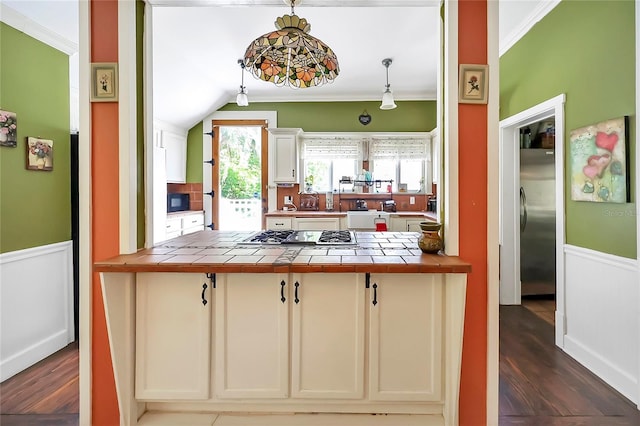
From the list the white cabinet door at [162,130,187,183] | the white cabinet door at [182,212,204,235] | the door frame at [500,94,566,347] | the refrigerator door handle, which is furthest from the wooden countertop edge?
the white cabinet door at [162,130,187,183]

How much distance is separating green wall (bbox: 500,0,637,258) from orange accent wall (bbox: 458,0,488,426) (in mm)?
1142

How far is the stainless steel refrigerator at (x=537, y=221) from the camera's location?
12.3 feet

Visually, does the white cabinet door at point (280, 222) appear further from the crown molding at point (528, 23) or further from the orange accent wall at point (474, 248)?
the crown molding at point (528, 23)

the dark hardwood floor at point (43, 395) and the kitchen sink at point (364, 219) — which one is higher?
the kitchen sink at point (364, 219)

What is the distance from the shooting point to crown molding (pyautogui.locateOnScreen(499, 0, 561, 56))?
108 inches

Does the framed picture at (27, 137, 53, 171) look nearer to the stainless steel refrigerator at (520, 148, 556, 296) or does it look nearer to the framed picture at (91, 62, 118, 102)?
the framed picture at (91, 62, 118, 102)

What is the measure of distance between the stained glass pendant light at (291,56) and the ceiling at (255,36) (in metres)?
0.31

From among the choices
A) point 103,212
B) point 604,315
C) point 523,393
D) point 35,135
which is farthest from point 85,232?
point 604,315

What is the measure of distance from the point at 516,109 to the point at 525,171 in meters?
0.80

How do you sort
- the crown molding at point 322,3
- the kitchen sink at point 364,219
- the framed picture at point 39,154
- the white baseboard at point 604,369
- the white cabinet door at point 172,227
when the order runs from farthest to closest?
1. the kitchen sink at point 364,219
2. the white cabinet door at point 172,227
3. the framed picture at point 39,154
4. the white baseboard at point 604,369
5. the crown molding at point 322,3

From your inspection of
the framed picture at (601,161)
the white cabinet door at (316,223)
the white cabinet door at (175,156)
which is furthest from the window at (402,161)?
the white cabinet door at (175,156)

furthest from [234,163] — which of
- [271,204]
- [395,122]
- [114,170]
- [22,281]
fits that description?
[114,170]

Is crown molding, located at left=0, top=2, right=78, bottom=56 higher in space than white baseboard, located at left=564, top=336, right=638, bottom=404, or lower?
higher

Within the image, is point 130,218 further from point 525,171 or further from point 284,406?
point 525,171
